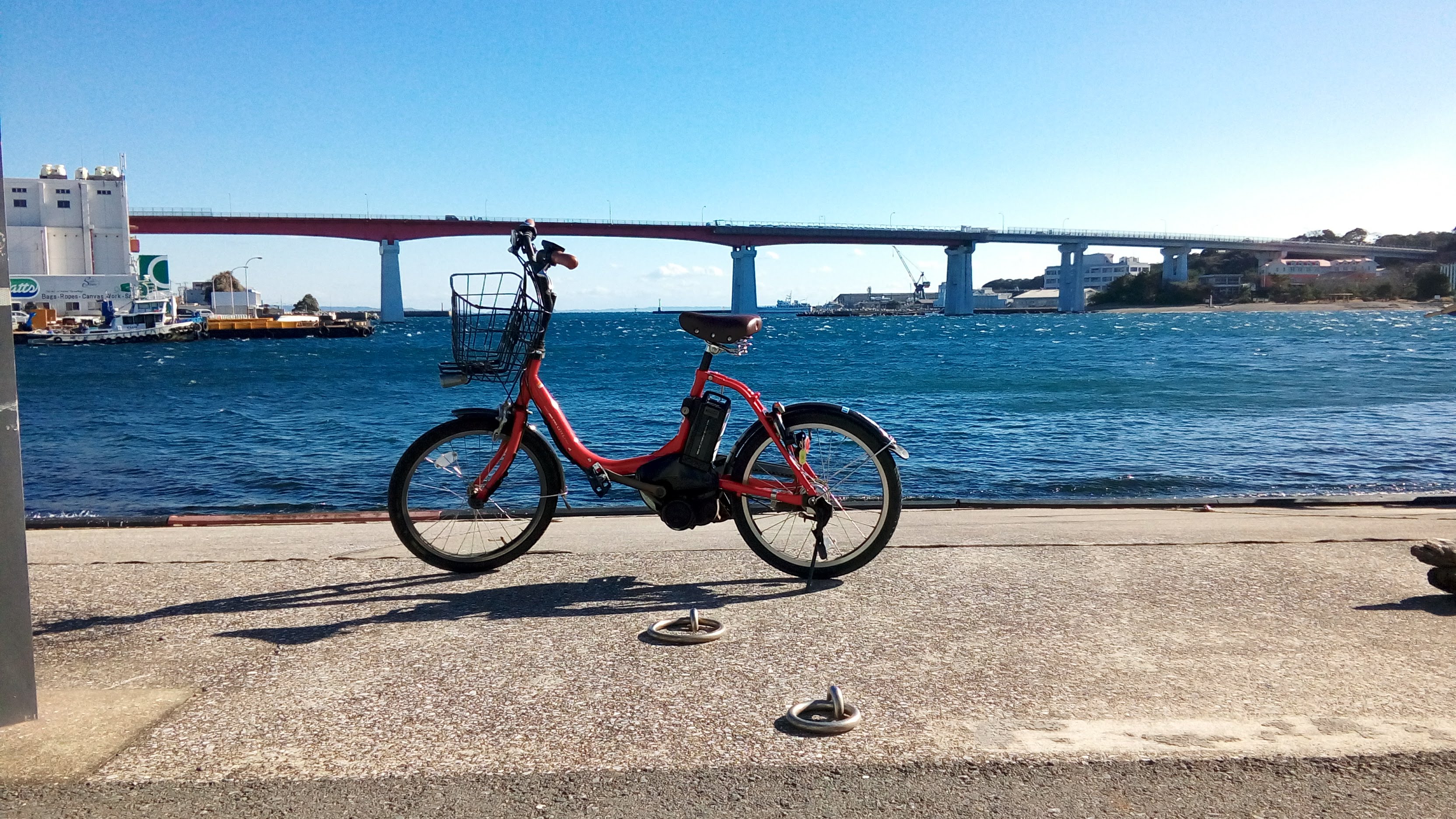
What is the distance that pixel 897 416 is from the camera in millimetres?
23156

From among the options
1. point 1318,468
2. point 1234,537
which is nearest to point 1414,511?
point 1234,537

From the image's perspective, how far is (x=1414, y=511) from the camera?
19.8 ft

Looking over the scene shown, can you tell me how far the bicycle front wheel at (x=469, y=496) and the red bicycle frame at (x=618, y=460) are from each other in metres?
0.05

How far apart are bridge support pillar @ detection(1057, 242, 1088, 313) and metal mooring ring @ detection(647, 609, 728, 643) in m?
104

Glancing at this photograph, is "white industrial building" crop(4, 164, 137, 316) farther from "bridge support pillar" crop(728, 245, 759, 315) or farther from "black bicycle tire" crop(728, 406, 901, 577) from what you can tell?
"black bicycle tire" crop(728, 406, 901, 577)

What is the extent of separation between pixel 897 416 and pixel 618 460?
1961 centimetres

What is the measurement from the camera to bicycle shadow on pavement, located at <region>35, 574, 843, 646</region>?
11.0ft

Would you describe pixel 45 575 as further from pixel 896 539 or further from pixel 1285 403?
pixel 1285 403

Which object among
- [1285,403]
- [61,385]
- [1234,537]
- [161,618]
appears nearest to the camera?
[161,618]

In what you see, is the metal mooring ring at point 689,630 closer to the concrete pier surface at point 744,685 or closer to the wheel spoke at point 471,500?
the concrete pier surface at point 744,685

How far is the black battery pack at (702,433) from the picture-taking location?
397 centimetres

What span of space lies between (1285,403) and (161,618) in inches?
1043

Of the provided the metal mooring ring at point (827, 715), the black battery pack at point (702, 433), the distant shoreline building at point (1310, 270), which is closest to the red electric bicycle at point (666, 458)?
the black battery pack at point (702, 433)

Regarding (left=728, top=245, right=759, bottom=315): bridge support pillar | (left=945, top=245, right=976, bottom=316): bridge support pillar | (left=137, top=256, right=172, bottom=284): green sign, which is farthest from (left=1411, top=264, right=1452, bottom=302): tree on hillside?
(left=137, top=256, right=172, bottom=284): green sign
